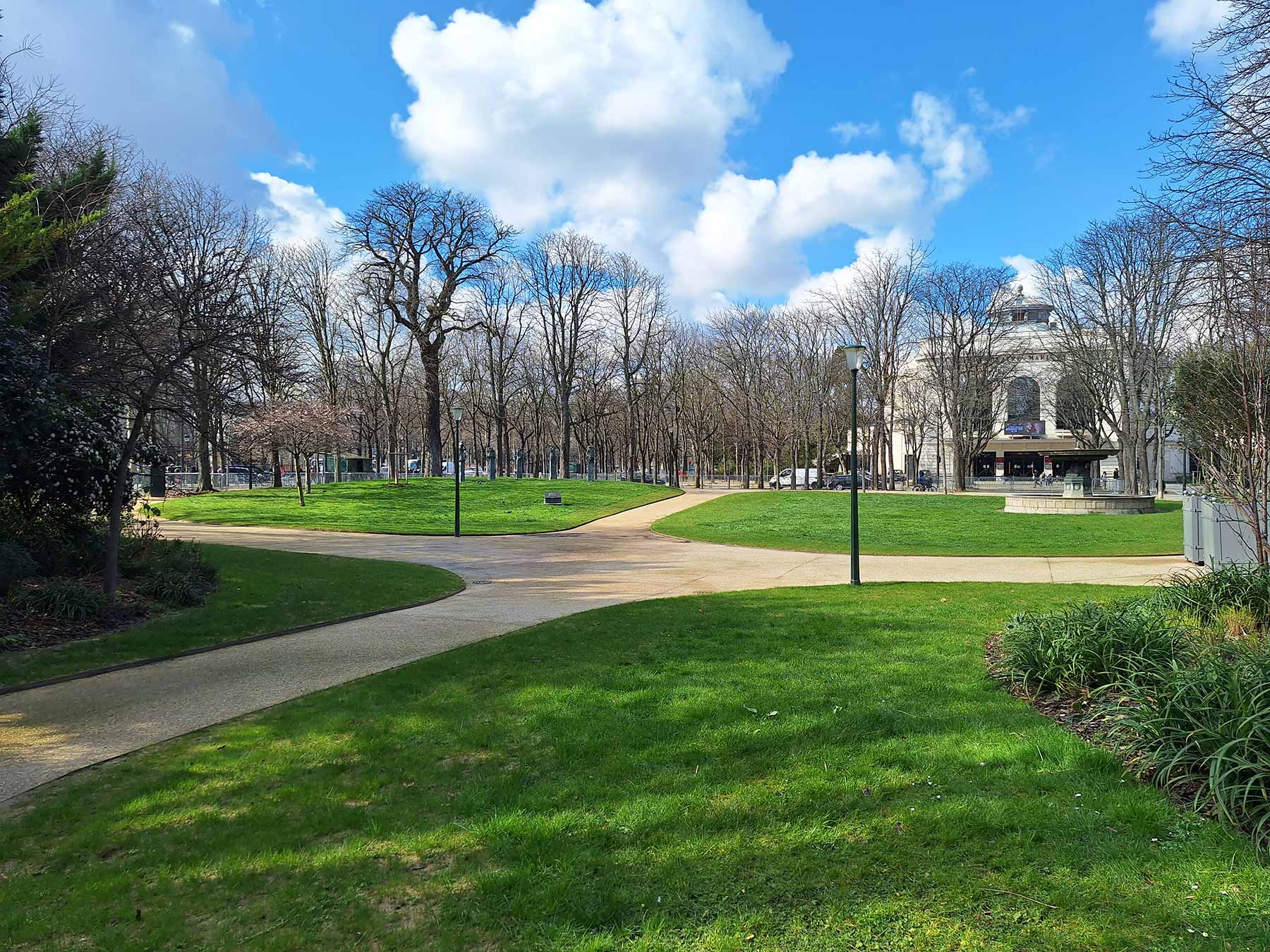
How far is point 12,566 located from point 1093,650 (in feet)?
40.2

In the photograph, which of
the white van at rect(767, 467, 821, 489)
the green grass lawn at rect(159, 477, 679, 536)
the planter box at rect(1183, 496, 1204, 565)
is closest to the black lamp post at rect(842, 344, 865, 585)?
the planter box at rect(1183, 496, 1204, 565)

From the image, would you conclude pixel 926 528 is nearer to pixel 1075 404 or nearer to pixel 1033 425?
pixel 1075 404

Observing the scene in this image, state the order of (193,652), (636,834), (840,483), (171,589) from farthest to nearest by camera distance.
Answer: (840,483), (171,589), (193,652), (636,834)

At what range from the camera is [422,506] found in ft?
112

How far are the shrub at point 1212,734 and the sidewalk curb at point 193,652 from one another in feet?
29.0

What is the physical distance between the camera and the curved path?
5750 mm

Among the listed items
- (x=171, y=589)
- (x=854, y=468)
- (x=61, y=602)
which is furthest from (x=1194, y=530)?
(x=61, y=602)

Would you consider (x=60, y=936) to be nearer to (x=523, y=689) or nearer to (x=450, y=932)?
(x=450, y=932)

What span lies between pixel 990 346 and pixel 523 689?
49.8 meters

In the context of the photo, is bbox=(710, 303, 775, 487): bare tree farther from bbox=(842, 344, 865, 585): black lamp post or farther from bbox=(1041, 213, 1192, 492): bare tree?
bbox=(842, 344, 865, 585): black lamp post

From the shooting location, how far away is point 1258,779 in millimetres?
3645

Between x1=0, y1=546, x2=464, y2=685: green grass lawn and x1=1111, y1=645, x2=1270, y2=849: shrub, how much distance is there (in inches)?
358

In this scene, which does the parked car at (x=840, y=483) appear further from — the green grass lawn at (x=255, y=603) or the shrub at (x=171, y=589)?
the shrub at (x=171, y=589)

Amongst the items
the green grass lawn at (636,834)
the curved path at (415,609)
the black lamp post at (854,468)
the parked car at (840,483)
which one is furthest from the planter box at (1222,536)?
the parked car at (840,483)
